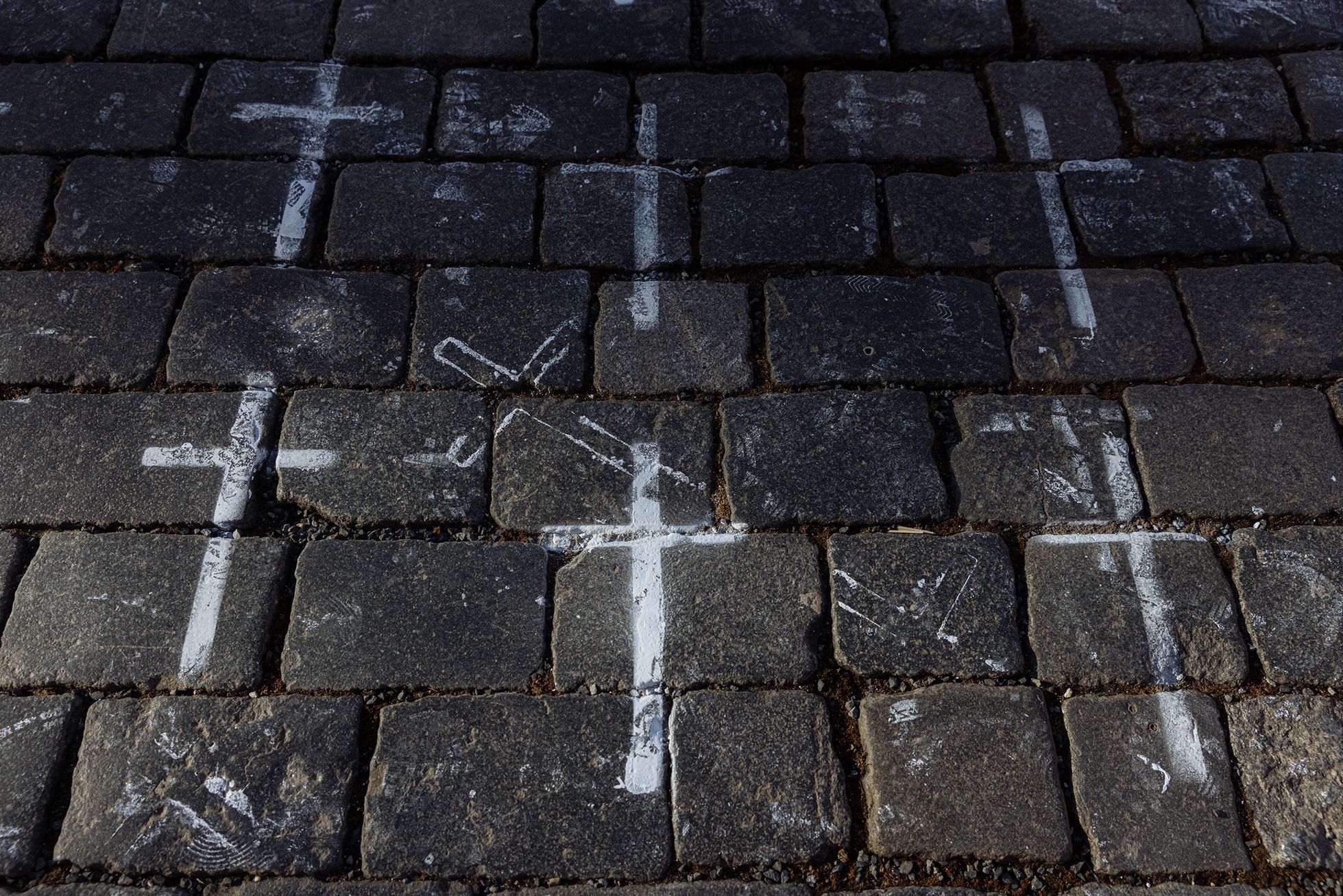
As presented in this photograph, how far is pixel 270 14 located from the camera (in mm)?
3373

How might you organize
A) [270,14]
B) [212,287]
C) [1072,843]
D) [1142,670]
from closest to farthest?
[1072,843] → [1142,670] → [212,287] → [270,14]

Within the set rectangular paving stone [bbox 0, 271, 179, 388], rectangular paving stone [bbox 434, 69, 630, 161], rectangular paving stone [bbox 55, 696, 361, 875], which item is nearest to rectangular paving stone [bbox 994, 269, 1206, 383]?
rectangular paving stone [bbox 434, 69, 630, 161]

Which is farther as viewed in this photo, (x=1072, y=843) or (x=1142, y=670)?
(x=1142, y=670)

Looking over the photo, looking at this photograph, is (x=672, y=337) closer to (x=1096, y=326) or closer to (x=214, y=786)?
(x=1096, y=326)

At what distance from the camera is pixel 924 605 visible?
236cm

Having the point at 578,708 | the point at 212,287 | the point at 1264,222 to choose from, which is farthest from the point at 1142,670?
the point at 212,287

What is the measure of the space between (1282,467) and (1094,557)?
0.66 metres

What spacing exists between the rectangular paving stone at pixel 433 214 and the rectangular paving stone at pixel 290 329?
0.14 m

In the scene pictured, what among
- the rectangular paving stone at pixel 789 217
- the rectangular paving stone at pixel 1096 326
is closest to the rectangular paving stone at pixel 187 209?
the rectangular paving stone at pixel 789 217

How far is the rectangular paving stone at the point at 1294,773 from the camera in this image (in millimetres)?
2111

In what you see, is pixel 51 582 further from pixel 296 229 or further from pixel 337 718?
pixel 296 229

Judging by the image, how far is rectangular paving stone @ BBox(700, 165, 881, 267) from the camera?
9.48ft

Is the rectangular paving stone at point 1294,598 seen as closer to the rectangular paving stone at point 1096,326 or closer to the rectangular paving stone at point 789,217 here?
the rectangular paving stone at point 1096,326

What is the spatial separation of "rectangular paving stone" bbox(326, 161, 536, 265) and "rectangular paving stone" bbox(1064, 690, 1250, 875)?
7.05 ft
